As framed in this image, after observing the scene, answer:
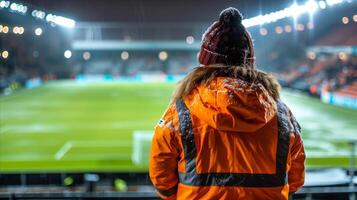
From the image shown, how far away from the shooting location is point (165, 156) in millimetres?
1265

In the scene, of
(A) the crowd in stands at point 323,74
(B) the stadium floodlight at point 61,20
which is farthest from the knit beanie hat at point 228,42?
(A) the crowd in stands at point 323,74

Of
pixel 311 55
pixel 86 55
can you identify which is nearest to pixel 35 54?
pixel 86 55

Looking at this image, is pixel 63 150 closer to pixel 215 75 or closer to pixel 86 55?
pixel 215 75

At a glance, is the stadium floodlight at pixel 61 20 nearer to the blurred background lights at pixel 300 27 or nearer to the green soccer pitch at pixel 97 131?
the green soccer pitch at pixel 97 131

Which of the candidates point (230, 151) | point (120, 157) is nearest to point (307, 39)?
point (120, 157)

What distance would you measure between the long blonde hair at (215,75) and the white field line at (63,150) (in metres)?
8.61

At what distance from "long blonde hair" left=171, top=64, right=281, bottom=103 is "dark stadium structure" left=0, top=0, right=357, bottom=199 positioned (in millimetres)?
A: 151

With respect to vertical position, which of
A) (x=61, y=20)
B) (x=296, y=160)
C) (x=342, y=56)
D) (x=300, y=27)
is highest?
(x=300, y=27)

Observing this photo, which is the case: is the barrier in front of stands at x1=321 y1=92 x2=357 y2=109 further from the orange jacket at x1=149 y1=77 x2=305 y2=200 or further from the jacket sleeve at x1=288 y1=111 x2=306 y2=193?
the orange jacket at x1=149 y1=77 x2=305 y2=200

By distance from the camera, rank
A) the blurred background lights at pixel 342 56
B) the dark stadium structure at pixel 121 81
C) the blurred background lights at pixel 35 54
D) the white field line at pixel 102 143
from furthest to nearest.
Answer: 1. the blurred background lights at pixel 35 54
2. the blurred background lights at pixel 342 56
3. the white field line at pixel 102 143
4. the dark stadium structure at pixel 121 81

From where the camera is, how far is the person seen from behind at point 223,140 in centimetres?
123

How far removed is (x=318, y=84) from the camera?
79.3ft

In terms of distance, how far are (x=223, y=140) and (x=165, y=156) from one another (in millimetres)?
171

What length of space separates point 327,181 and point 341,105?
1550 cm
